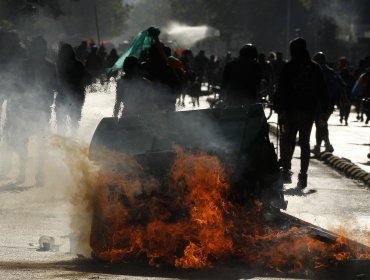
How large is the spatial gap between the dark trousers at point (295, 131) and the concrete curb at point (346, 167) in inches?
44.9

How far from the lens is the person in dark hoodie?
14641 millimetres

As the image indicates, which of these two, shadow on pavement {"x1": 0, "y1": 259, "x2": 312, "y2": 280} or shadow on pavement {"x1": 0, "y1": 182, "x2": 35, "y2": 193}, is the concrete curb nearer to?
shadow on pavement {"x1": 0, "y1": 182, "x2": 35, "y2": 193}

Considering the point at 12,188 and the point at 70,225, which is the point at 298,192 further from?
the point at 70,225

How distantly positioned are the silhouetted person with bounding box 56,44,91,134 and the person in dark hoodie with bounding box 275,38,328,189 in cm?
350

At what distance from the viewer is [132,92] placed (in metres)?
12.6

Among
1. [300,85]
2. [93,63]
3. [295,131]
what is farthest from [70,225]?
[93,63]

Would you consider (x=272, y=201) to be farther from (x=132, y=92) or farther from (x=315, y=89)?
(x=315, y=89)

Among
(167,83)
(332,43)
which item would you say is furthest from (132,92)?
(332,43)

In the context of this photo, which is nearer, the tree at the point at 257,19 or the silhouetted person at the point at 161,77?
the silhouetted person at the point at 161,77

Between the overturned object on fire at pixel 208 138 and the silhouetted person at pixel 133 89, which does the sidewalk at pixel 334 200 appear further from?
the silhouetted person at pixel 133 89

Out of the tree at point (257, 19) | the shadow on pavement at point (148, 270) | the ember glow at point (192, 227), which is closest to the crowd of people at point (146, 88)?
the ember glow at point (192, 227)

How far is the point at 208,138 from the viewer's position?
8.90m

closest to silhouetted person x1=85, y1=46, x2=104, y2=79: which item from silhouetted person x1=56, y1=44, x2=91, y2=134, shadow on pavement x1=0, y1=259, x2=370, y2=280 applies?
silhouetted person x1=56, y1=44, x2=91, y2=134

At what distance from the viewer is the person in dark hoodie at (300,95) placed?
1464 centimetres
